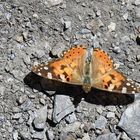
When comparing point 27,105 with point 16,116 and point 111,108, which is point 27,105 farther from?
point 111,108

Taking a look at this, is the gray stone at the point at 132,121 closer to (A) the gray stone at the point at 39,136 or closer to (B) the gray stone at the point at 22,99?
(A) the gray stone at the point at 39,136

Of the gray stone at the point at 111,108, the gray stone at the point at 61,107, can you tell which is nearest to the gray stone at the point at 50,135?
the gray stone at the point at 61,107

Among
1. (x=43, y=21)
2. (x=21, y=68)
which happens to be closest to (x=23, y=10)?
(x=43, y=21)

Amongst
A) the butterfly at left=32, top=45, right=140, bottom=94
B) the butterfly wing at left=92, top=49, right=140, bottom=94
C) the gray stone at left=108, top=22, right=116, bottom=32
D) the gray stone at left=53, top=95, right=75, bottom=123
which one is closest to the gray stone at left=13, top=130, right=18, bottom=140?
the gray stone at left=53, top=95, right=75, bottom=123

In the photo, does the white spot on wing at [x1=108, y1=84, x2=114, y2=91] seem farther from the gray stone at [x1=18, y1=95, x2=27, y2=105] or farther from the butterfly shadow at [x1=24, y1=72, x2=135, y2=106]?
the gray stone at [x1=18, y1=95, x2=27, y2=105]

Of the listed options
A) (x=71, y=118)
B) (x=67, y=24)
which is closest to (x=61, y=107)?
(x=71, y=118)

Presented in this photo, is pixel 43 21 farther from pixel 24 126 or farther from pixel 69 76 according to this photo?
pixel 24 126

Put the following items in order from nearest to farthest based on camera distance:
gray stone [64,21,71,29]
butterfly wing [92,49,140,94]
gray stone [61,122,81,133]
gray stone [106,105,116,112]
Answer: butterfly wing [92,49,140,94]
gray stone [61,122,81,133]
gray stone [106,105,116,112]
gray stone [64,21,71,29]
